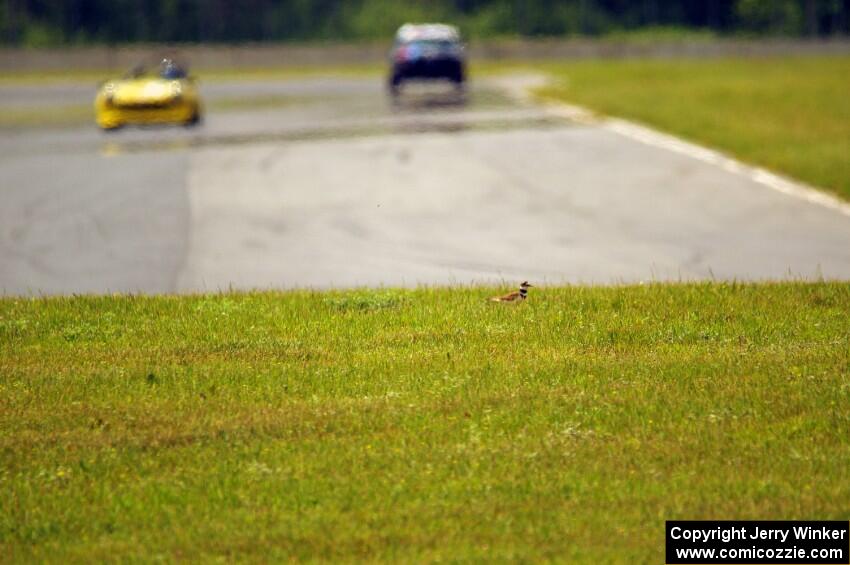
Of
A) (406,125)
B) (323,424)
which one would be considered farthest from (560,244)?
(406,125)

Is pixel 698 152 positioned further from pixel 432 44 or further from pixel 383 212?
pixel 432 44

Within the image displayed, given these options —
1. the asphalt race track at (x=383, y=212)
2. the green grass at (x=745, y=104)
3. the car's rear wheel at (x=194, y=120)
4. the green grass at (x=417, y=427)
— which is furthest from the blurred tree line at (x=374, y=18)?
the green grass at (x=417, y=427)

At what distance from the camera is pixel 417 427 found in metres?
8.20

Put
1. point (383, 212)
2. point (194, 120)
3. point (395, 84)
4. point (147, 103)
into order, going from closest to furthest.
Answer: point (383, 212) → point (147, 103) → point (194, 120) → point (395, 84)

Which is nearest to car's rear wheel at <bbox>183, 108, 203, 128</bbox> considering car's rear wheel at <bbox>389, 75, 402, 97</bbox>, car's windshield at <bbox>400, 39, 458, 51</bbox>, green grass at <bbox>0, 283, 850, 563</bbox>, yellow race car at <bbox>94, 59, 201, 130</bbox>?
yellow race car at <bbox>94, 59, 201, 130</bbox>

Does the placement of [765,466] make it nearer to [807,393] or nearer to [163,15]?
[807,393]

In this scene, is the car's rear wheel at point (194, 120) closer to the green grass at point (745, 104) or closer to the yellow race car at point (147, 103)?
the yellow race car at point (147, 103)

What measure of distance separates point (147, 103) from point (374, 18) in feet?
152

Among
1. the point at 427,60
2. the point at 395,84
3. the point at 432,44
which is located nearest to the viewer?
the point at 427,60

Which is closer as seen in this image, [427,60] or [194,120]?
[194,120]

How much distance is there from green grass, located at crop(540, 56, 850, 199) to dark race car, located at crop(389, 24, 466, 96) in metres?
2.60

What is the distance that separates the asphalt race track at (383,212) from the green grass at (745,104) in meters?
1.46

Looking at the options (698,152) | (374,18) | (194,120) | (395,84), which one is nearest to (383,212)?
(698,152)

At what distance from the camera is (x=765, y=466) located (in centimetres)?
741
